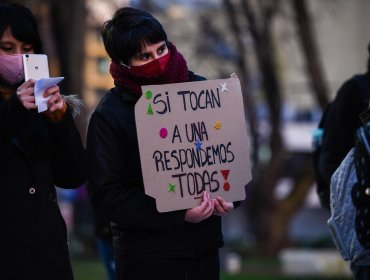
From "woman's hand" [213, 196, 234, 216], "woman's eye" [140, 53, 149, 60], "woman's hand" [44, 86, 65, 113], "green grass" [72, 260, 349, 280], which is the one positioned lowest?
"green grass" [72, 260, 349, 280]

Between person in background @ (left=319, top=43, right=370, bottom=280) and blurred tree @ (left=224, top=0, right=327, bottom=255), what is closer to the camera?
person in background @ (left=319, top=43, right=370, bottom=280)

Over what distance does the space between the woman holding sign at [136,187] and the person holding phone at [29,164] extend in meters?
0.14

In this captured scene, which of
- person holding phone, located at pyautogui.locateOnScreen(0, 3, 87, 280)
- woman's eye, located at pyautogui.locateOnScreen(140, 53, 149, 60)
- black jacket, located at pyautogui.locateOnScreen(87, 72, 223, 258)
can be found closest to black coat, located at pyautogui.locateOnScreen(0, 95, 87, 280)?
person holding phone, located at pyautogui.locateOnScreen(0, 3, 87, 280)

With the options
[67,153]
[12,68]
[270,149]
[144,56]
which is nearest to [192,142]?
[144,56]

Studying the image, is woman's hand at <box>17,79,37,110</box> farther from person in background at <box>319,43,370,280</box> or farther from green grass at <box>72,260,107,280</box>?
green grass at <box>72,260,107,280</box>

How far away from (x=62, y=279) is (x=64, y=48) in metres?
9.17

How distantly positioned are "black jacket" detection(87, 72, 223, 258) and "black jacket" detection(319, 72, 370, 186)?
105 cm

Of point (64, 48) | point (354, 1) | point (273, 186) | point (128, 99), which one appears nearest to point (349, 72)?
point (354, 1)

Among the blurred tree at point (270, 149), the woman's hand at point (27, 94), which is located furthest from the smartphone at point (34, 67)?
the blurred tree at point (270, 149)

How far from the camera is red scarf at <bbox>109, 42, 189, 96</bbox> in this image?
143 inches

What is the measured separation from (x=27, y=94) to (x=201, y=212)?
0.84 meters

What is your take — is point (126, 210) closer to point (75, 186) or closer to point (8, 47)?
A: point (75, 186)

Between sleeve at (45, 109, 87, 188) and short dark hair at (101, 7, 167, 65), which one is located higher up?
short dark hair at (101, 7, 167, 65)

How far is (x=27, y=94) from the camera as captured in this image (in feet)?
10.7
